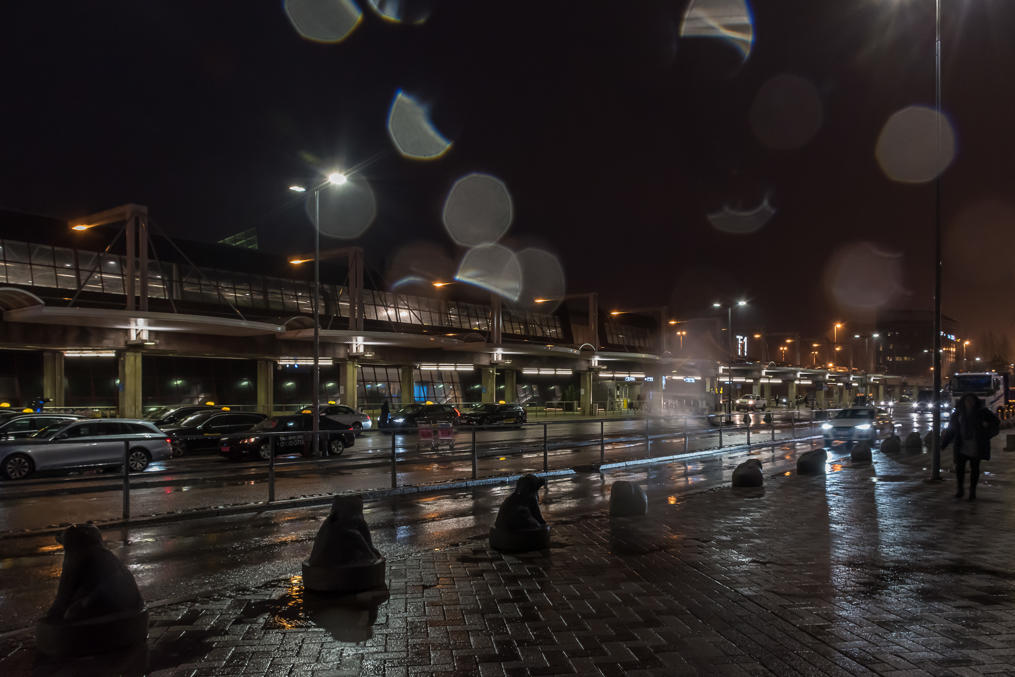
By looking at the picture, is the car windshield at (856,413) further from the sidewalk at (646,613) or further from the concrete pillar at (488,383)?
the concrete pillar at (488,383)

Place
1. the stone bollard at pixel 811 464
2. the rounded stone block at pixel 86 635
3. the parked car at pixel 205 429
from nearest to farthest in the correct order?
1. the rounded stone block at pixel 86 635
2. the stone bollard at pixel 811 464
3. the parked car at pixel 205 429

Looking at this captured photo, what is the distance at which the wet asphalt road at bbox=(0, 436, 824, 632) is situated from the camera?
718 cm

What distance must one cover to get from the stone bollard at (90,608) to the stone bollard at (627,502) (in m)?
6.80

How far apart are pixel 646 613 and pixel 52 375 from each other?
126ft

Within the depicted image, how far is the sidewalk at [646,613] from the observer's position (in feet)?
15.5

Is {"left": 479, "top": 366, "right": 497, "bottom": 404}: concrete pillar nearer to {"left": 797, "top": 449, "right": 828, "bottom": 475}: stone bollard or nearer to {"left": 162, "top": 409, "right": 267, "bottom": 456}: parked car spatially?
{"left": 162, "top": 409, "right": 267, "bottom": 456}: parked car

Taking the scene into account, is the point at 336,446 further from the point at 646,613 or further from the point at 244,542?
the point at 646,613

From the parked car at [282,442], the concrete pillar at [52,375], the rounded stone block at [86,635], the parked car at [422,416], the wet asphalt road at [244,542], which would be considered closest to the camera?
the rounded stone block at [86,635]

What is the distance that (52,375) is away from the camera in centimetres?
3591

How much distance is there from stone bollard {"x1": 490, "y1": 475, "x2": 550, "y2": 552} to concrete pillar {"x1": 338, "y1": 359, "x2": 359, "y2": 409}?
126 ft

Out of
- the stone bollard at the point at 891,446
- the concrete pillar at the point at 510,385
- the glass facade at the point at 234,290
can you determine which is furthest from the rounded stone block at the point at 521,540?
the concrete pillar at the point at 510,385

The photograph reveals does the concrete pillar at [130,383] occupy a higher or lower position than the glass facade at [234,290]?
lower

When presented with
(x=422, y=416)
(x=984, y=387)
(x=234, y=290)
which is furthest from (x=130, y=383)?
(x=984, y=387)

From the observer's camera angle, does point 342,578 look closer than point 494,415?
Yes
